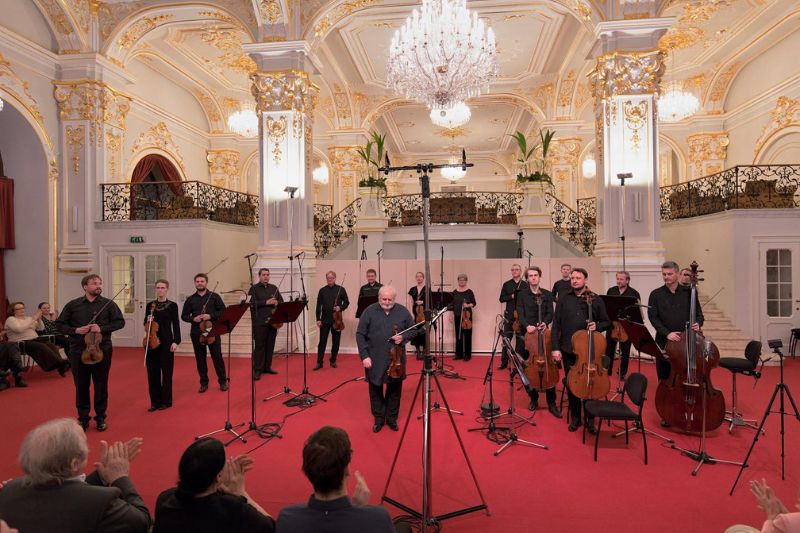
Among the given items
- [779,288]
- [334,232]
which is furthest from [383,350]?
[779,288]

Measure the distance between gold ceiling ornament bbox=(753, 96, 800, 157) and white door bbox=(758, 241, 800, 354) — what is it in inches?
166

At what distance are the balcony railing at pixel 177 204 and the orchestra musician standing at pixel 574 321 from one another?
9005 mm

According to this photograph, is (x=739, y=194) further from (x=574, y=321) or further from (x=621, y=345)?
(x=574, y=321)

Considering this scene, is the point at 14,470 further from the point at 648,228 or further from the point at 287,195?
the point at 648,228

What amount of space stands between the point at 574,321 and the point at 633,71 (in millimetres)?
6279

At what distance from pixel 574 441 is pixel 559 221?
362 inches

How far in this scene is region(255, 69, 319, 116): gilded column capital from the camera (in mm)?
9703

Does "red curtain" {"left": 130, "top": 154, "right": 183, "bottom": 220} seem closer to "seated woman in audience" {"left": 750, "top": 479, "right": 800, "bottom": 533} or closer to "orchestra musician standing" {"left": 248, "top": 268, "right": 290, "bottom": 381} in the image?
"orchestra musician standing" {"left": 248, "top": 268, "right": 290, "bottom": 381}

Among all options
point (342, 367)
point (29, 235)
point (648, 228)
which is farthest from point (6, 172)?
point (648, 228)

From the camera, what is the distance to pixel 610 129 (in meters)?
9.05

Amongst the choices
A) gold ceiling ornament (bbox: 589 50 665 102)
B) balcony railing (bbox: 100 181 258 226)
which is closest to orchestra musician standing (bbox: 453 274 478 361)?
gold ceiling ornament (bbox: 589 50 665 102)

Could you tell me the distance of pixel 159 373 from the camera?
592cm

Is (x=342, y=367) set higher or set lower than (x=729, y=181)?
lower

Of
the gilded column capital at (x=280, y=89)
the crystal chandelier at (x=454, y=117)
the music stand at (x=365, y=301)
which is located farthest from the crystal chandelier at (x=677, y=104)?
the music stand at (x=365, y=301)
